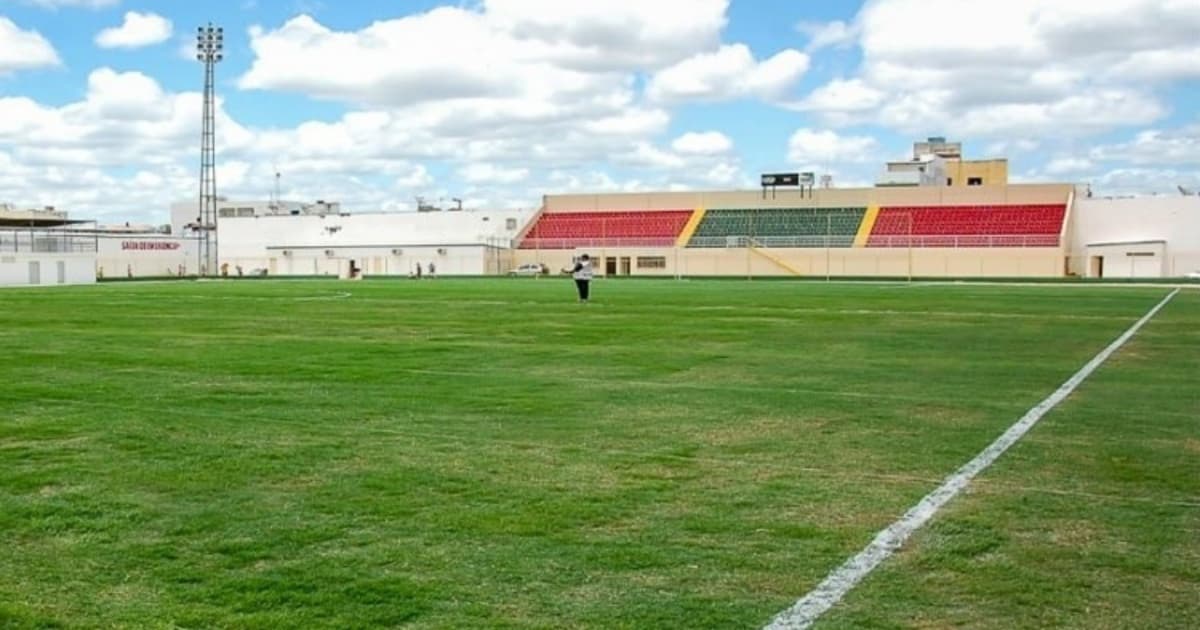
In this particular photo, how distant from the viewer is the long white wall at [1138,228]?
259 feet

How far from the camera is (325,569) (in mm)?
5891

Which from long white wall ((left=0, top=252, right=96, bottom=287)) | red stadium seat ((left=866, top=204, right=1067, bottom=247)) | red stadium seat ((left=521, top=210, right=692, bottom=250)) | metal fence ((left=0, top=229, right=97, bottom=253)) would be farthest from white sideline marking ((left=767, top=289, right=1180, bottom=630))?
red stadium seat ((left=521, top=210, right=692, bottom=250))

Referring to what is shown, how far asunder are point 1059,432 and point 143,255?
9450 cm

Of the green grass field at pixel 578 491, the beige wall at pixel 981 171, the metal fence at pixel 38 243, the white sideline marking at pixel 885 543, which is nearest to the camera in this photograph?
the white sideline marking at pixel 885 543

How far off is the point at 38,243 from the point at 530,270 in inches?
1397

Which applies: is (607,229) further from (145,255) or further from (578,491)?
(578,491)

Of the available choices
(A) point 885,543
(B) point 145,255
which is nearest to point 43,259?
(B) point 145,255

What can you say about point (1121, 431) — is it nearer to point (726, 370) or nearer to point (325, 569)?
point (726, 370)

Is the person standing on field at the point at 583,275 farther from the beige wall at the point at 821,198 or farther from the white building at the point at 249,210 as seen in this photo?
the white building at the point at 249,210

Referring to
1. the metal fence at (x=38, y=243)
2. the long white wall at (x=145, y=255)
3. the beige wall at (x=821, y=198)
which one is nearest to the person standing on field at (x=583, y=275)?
the metal fence at (x=38, y=243)

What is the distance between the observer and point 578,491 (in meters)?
7.81

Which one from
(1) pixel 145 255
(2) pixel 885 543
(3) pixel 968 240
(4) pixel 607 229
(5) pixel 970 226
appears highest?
(4) pixel 607 229

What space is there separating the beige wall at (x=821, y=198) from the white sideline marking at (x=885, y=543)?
81.5 meters

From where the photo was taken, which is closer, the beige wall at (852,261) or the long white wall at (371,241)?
the beige wall at (852,261)
